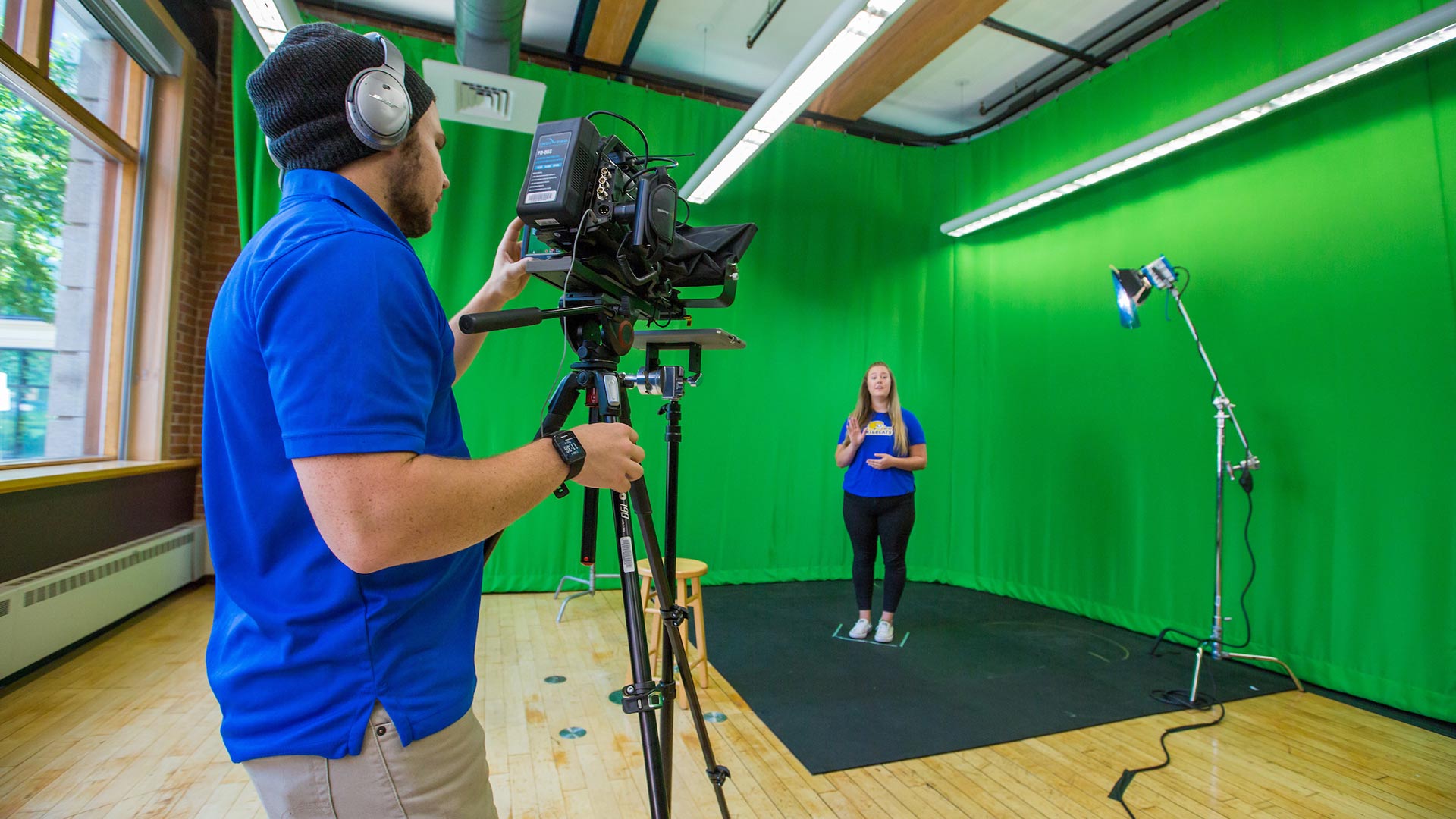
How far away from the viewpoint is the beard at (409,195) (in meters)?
0.71

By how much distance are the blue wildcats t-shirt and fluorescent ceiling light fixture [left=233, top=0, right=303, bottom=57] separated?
3.06 metres

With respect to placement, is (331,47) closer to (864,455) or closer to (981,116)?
(864,455)

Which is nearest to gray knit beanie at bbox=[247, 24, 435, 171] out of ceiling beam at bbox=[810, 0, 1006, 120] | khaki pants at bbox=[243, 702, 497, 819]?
khaki pants at bbox=[243, 702, 497, 819]

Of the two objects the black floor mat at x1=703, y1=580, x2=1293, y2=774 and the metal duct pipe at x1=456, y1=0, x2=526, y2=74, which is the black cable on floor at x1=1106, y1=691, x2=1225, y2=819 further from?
the metal duct pipe at x1=456, y1=0, x2=526, y2=74

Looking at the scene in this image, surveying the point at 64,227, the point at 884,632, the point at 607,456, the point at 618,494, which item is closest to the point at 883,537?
the point at 884,632

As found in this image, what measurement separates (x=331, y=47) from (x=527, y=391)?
3.68 m

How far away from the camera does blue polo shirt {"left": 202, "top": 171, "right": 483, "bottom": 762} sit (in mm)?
525

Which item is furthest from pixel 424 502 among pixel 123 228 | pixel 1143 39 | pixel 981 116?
pixel 981 116

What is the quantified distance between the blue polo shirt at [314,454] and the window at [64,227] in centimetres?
311

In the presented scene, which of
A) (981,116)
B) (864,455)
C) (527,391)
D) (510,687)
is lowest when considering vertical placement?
(510,687)

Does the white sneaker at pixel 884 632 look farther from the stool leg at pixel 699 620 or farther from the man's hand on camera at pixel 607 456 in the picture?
the man's hand on camera at pixel 607 456

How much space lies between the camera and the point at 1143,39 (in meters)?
4.12

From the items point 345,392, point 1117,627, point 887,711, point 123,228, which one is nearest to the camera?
point 345,392

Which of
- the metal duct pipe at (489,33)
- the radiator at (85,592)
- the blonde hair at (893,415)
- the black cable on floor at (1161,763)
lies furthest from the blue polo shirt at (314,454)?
the metal duct pipe at (489,33)
